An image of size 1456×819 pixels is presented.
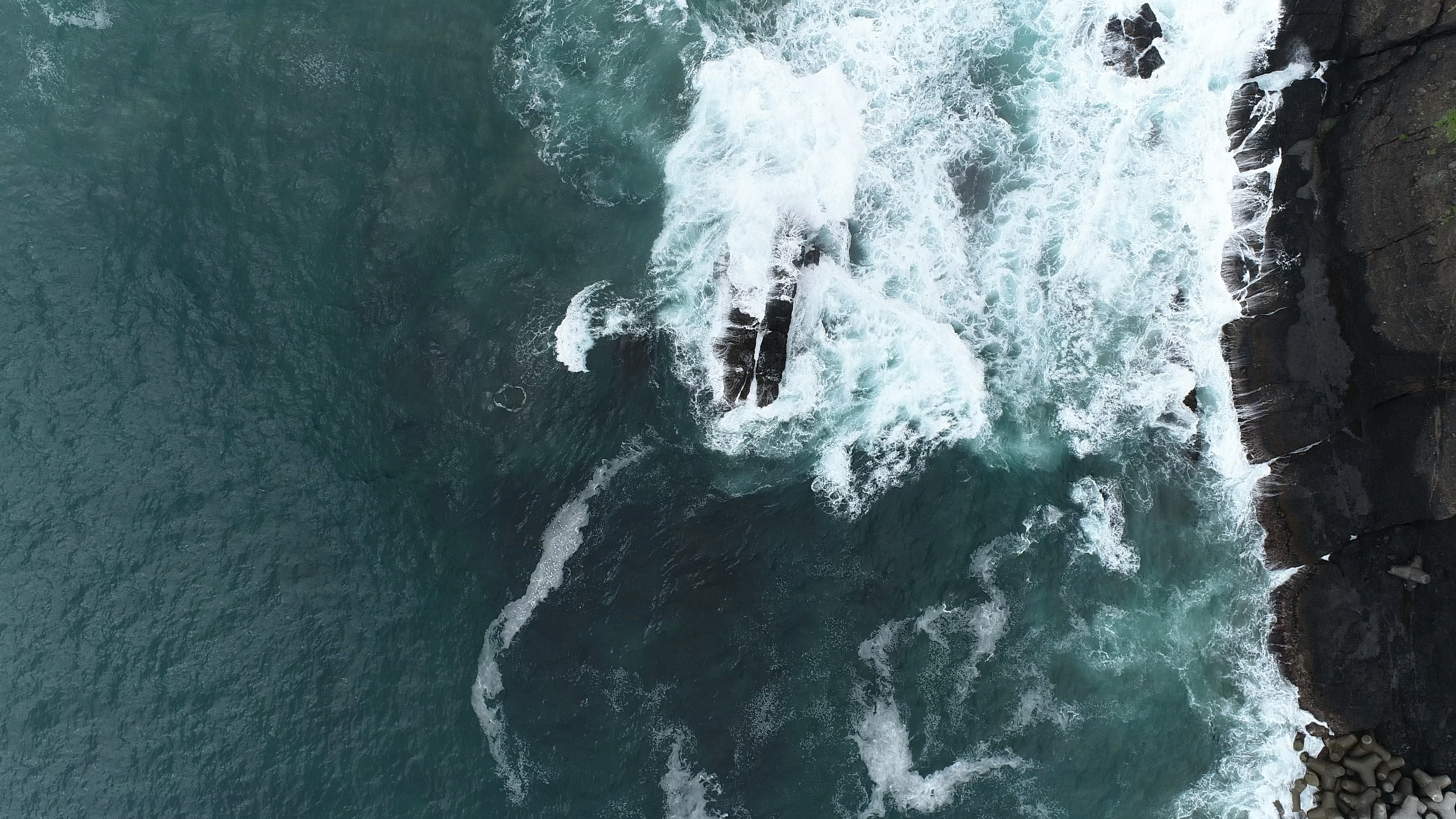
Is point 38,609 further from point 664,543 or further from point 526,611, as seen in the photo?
point 664,543

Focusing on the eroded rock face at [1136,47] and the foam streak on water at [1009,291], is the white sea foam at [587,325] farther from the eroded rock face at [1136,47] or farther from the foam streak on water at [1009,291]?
the eroded rock face at [1136,47]


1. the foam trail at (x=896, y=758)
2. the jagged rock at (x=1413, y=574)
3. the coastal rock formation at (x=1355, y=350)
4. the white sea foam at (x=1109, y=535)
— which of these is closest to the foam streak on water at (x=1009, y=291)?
the white sea foam at (x=1109, y=535)

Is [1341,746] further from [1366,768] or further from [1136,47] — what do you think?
[1136,47]

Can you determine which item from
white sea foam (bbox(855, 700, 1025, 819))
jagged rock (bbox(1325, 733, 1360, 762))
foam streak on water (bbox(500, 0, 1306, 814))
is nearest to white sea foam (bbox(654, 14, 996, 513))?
foam streak on water (bbox(500, 0, 1306, 814))

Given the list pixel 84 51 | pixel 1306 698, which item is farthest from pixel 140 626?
pixel 1306 698

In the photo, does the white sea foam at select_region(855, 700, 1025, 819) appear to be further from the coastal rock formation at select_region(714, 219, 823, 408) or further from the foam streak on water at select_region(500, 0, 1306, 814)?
the coastal rock formation at select_region(714, 219, 823, 408)

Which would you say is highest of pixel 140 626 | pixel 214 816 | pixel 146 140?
pixel 146 140

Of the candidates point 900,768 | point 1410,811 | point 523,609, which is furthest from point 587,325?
point 1410,811
